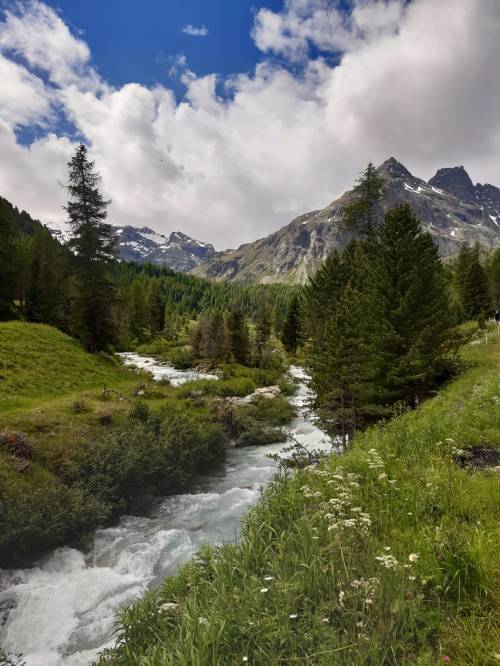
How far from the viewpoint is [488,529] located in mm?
4875

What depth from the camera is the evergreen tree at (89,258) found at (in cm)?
3753

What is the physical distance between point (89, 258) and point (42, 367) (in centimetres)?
1381

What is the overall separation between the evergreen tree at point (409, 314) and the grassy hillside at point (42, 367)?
23.3m

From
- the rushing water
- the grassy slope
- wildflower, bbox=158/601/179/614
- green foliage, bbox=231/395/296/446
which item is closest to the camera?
the grassy slope

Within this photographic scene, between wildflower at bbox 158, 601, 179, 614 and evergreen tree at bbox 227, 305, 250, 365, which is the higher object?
evergreen tree at bbox 227, 305, 250, 365

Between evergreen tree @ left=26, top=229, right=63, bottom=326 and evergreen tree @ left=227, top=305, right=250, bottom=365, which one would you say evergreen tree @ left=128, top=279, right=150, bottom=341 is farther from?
evergreen tree @ left=26, top=229, right=63, bottom=326

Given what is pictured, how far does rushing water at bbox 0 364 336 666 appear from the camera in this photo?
9.45m

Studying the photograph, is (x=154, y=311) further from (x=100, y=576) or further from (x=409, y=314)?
(x=100, y=576)

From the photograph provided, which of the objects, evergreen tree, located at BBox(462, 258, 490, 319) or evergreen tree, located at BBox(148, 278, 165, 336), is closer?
evergreen tree, located at BBox(462, 258, 490, 319)

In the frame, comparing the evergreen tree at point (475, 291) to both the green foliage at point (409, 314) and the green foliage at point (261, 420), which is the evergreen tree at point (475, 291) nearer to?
the green foliage at point (261, 420)

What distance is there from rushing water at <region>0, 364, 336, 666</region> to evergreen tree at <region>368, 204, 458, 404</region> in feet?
36.5

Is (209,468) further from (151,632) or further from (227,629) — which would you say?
(227,629)

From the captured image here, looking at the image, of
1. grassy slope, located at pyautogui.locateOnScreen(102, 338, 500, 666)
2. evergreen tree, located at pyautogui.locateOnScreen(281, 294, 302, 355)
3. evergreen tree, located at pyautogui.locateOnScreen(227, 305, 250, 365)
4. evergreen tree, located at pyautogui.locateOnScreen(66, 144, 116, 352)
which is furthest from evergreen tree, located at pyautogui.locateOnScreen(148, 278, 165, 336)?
grassy slope, located at pyautogui.locateOnScreen(102, 338, 500, 666)

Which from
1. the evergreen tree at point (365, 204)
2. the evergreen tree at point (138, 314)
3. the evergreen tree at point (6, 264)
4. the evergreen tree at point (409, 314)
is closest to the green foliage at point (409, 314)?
the evergreen tree at point (409, 314)
